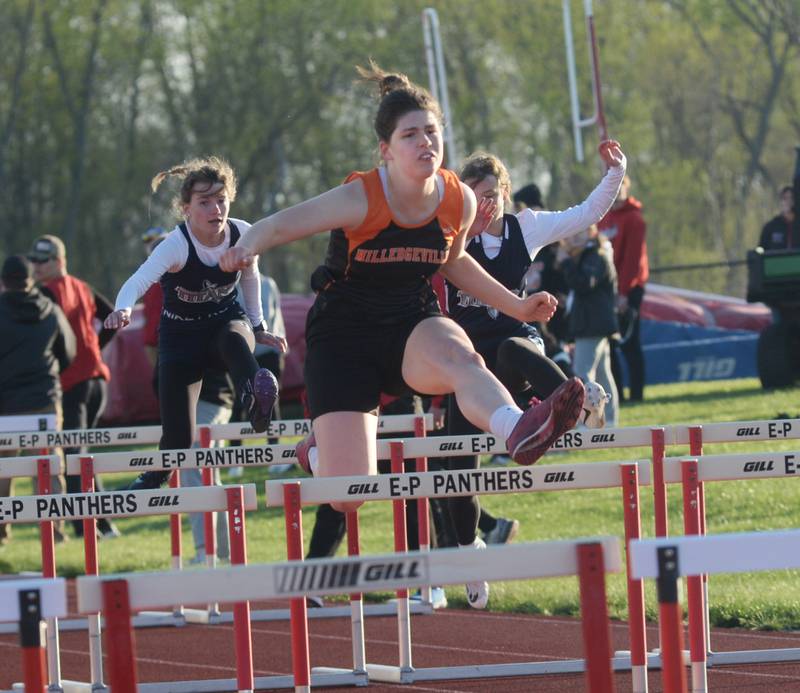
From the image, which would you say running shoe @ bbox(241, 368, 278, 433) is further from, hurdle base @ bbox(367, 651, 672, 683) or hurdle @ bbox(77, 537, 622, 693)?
hurdle @ bbox(77, 537, 622, 693)

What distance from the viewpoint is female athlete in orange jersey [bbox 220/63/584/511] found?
5785 mm

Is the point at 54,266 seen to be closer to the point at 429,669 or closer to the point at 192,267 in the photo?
the point at 192,267

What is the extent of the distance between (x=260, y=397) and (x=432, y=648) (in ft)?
5.50

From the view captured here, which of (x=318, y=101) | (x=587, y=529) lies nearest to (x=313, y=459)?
(x=587, y=529)

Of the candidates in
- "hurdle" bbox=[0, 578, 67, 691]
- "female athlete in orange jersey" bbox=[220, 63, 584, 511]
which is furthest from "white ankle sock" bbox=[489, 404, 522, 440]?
"hurdle" bbox=[0, 578, 67, 691]

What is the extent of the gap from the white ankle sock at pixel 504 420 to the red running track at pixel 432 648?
5.33ft

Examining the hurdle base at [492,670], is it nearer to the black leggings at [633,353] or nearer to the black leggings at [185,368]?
the black leggings at [185,368]

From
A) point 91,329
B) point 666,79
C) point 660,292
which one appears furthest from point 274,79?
point 91,329

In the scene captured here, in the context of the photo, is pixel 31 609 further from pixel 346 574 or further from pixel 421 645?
pixel 421 645

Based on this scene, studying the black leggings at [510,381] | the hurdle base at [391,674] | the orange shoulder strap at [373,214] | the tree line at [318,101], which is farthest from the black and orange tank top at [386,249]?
the tree line at [318,101]

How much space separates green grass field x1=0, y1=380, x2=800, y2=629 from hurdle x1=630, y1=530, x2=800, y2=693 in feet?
14.3

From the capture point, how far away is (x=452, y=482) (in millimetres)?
5965

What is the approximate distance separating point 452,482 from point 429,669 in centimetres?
175

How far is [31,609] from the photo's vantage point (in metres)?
3.76
